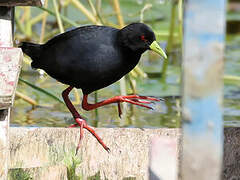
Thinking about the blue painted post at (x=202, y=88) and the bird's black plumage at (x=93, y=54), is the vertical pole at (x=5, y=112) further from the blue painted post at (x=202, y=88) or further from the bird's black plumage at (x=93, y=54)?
the blue painted post at (x=202, y=88)

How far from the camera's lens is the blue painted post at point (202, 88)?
1229 mm

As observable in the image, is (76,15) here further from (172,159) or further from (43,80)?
(172,159)

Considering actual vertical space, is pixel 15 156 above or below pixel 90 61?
below

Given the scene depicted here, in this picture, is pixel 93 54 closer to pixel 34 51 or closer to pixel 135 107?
pixel 34 51

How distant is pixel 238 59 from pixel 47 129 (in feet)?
8.78

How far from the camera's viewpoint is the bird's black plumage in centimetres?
241

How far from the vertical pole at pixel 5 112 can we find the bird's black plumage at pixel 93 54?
27cm

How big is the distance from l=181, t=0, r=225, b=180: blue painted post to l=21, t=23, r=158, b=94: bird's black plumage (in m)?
1.16

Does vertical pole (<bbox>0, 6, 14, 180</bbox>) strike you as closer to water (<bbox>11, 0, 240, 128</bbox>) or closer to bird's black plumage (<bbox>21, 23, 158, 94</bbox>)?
bird's black plumage (<bbox>21, 23, 158, 94</bbox>)

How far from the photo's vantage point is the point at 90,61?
240 cm

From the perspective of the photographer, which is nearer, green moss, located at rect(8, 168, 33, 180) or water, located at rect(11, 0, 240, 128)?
green moss, located at rect(8, 168, 33, 180)

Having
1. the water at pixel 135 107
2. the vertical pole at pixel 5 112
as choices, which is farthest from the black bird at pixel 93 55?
the water at pixel 135 107

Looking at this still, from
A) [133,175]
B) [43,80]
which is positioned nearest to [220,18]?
[133,175]

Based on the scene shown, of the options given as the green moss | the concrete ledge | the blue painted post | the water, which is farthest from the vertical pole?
the water
